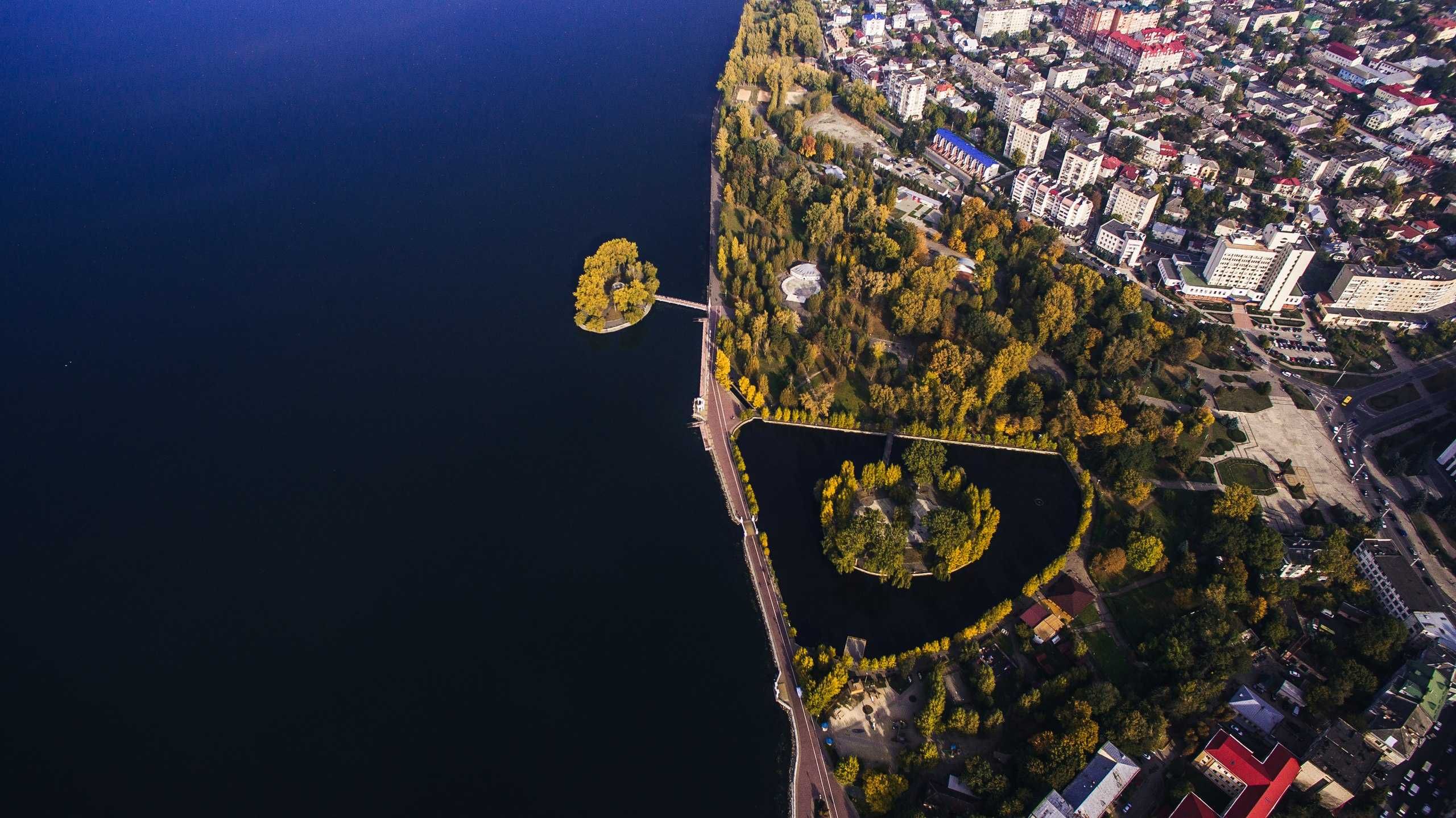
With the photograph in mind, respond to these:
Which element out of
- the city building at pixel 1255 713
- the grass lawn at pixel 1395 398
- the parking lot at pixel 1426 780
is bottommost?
the parking lot at pixel 1426 780

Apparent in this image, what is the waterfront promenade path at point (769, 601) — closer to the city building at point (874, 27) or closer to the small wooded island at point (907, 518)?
the small wooded island at point (907, 518)

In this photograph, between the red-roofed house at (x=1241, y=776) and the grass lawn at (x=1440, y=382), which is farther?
the grass lawn at (x=1440, y=382)

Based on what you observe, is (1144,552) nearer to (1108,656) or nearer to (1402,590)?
(1108,656)

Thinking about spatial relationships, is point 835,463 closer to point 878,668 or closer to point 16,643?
point 878,668

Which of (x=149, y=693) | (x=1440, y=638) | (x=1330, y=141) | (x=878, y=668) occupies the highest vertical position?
(x=1330, y=141)

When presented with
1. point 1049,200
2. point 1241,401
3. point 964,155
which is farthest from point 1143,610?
point 964,155

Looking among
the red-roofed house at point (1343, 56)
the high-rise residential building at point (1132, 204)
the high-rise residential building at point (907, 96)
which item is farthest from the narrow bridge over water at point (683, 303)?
the red-roofed house at point (1343, 56)

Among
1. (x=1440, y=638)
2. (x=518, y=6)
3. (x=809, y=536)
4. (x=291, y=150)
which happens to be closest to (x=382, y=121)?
(x=291, y=150)
